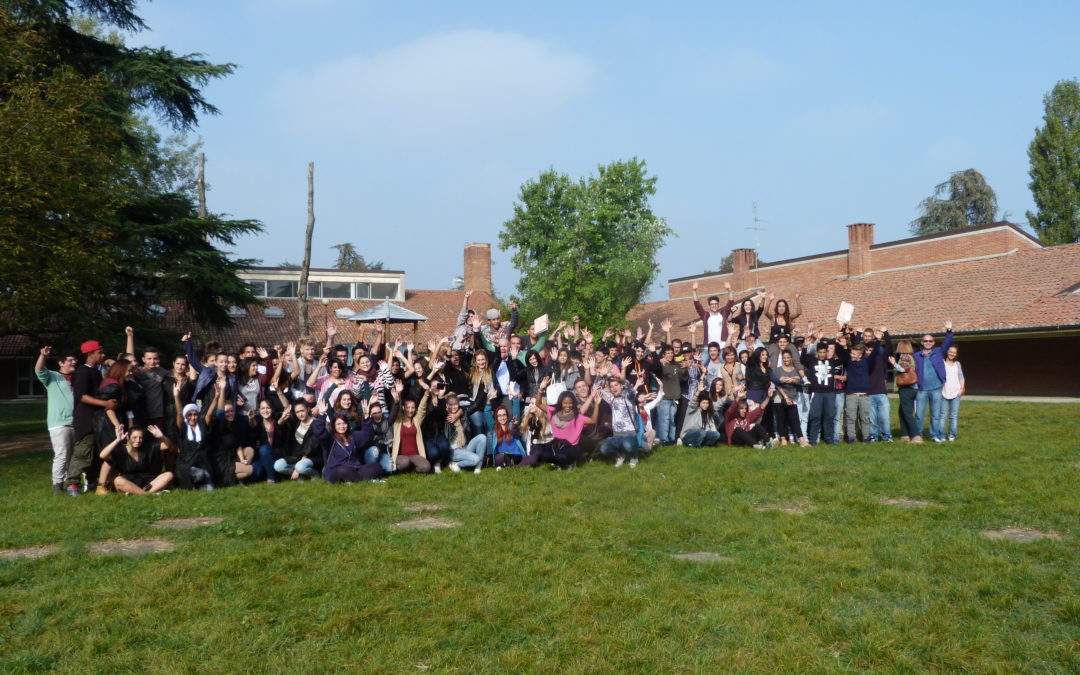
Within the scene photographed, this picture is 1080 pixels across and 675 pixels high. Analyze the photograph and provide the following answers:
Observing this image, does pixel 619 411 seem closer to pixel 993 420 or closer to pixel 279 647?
pixel 279 647

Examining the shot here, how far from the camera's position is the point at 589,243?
39375 millimetres

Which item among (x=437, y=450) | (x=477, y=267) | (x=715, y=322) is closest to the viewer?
(x=437, y=450)

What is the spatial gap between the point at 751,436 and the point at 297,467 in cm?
680

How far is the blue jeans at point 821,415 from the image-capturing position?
12.9 m

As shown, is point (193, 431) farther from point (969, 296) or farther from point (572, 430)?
point (969, 296)

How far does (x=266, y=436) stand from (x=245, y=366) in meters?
1.02

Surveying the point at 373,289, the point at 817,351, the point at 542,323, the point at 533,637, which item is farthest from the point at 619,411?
the point at 373,289

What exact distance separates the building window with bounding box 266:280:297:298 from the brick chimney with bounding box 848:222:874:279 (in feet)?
89.9

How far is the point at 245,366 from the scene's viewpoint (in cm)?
1041

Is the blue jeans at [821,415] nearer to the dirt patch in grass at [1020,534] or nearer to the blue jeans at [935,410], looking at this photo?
the blue jeans at [935,410]

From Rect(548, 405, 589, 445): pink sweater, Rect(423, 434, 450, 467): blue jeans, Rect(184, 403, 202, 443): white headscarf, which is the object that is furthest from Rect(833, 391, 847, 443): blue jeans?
Rect(184, 403, 202, 443): white headscarf

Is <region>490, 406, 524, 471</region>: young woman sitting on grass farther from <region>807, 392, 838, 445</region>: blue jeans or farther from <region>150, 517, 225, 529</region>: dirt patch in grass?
<region>807, 392, 838, 445</region>: blue jeans

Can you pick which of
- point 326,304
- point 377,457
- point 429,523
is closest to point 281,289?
point 326,304

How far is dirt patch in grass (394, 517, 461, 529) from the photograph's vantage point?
23.8 ft
